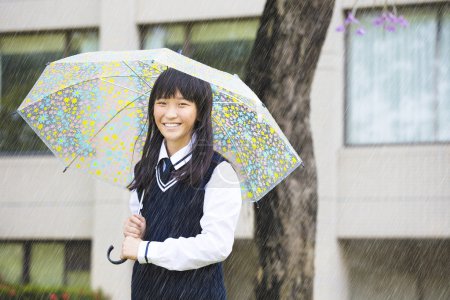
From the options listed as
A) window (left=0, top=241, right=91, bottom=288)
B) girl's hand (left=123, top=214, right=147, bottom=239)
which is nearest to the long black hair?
girl's hand (left=123, top=214, right=147, bottom=239)

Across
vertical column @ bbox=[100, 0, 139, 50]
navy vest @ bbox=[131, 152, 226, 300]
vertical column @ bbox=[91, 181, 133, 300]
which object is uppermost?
vertical column @ bbox=[100, 0, 139, 50]

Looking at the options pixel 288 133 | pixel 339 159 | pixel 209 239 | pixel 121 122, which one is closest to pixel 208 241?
pixel 209 239

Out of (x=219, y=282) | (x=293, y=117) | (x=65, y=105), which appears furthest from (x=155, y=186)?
(x=293, y=117)

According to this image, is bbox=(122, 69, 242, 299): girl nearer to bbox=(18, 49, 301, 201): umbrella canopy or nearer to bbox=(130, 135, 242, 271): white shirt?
bbox=(130, 135, 242, 271): white shirt

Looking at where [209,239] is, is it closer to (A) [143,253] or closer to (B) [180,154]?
(A) [143,253]

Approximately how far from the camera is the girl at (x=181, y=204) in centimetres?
353

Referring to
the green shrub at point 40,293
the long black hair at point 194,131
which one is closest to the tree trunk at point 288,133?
the long black hair at point 194,131

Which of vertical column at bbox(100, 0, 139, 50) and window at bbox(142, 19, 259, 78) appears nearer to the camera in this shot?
window at bbox(142, 19, 259, 78)

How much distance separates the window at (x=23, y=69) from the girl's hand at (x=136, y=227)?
30.1 feet

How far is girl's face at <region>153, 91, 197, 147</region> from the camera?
12.1 ft

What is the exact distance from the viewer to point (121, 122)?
4355 mm

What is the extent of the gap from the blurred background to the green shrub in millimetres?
402

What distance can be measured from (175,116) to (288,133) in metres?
2.54

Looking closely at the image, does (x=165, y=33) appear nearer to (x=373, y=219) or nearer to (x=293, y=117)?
(x=373, y=219)
